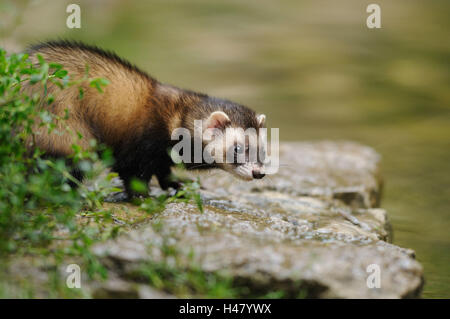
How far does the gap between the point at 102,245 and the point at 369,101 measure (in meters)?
11.3

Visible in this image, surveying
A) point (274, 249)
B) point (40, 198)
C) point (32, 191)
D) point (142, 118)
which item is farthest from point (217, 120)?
point (32, 191)

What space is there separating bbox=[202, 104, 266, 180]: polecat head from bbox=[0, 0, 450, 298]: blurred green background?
2.40m

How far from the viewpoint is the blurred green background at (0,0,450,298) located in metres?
10.0

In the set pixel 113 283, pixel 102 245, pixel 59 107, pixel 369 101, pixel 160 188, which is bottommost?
pixel 113 283

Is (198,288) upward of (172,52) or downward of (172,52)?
downward

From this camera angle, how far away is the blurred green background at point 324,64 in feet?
33.0

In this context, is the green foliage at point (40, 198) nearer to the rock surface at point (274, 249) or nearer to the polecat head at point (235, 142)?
the rock surface at point (274, 249)

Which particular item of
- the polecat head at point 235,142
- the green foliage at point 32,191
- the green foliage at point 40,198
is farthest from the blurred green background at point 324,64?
the green foliage at point 32,191

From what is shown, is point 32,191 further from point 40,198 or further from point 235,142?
point 235,142

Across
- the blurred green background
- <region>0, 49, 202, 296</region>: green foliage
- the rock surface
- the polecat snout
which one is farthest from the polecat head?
the blurred green background

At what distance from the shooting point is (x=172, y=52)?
17.7m

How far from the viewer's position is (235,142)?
6.14 meters

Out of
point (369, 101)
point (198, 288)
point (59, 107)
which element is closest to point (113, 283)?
point (198, 288)
